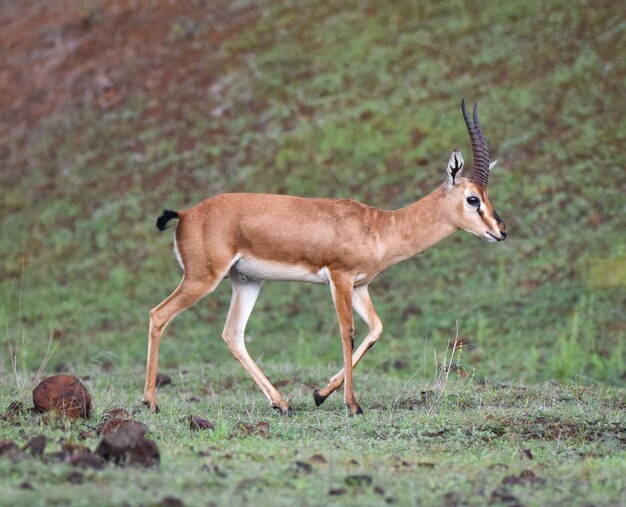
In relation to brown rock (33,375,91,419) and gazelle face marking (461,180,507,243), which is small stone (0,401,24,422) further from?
gazelle face marking (461,180,507,243)

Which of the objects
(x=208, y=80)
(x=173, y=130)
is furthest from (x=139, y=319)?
(x=208, y=80)

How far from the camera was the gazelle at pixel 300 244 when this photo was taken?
31.8 ft

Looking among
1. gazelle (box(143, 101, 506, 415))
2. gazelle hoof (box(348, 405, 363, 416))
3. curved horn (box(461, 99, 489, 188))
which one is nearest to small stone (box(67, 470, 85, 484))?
gazelle hoof (box(348, 405, 363, 416))

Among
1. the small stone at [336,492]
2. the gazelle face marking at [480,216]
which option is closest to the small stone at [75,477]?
the small stone at [336,492]

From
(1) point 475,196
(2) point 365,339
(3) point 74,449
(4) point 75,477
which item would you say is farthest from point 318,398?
(4) point 75,477

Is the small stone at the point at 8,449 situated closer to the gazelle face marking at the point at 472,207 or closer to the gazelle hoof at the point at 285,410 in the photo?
the gazelle hoof at the point at 285,410

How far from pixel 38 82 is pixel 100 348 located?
1103 cm

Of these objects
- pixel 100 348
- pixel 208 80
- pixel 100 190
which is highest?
pixel 208 80

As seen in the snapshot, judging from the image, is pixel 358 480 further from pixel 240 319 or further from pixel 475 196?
pixel 475 196

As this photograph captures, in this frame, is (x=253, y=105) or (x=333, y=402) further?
(x=253, y=105)

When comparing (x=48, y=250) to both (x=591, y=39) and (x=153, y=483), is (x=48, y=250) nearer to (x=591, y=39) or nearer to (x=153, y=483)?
(x=591, y=39)

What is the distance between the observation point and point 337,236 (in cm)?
977

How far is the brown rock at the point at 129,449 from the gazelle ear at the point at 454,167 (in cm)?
494

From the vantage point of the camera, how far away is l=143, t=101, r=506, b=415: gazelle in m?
9.69
